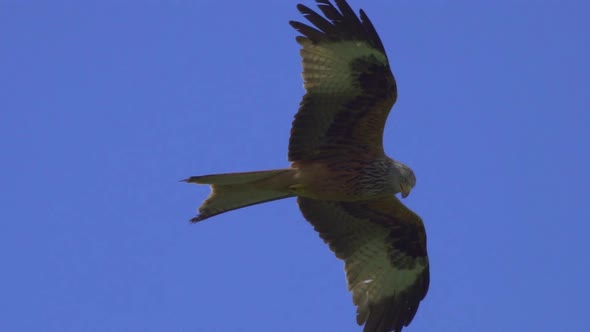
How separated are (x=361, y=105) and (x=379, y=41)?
0.68 metres

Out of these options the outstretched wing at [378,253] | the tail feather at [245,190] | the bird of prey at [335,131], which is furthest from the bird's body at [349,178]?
the outstretched wing at [378,253]

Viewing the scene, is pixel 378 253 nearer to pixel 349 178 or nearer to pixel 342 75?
pixel 349 178

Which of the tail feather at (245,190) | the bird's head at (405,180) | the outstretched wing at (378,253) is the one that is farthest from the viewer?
the outstretched wing at (378,253)

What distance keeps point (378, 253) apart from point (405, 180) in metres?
1.36

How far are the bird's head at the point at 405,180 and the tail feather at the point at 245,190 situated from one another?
113 cm

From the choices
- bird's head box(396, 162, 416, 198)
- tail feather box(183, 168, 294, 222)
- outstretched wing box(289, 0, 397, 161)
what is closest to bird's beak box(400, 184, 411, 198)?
bird's head box(396, 162, 416, 198)

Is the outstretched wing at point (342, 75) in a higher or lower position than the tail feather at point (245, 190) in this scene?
higher

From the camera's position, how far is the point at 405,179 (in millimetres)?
11133

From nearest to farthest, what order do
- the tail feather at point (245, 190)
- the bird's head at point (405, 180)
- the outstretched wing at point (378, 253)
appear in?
1. the tail feather at point (245, 190)
2. the bird's head at point (405, 180)
3. the outstretched wing at point (378, 253)

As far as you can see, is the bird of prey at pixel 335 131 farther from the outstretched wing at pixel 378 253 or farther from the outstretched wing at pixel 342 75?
the outstretched wing at pixel 378 253

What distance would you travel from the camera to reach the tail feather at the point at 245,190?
10883 mm

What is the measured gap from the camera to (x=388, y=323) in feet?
39.3

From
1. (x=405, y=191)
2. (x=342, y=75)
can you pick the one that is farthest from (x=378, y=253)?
(x=342, y=75)

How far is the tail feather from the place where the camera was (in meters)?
10.9
